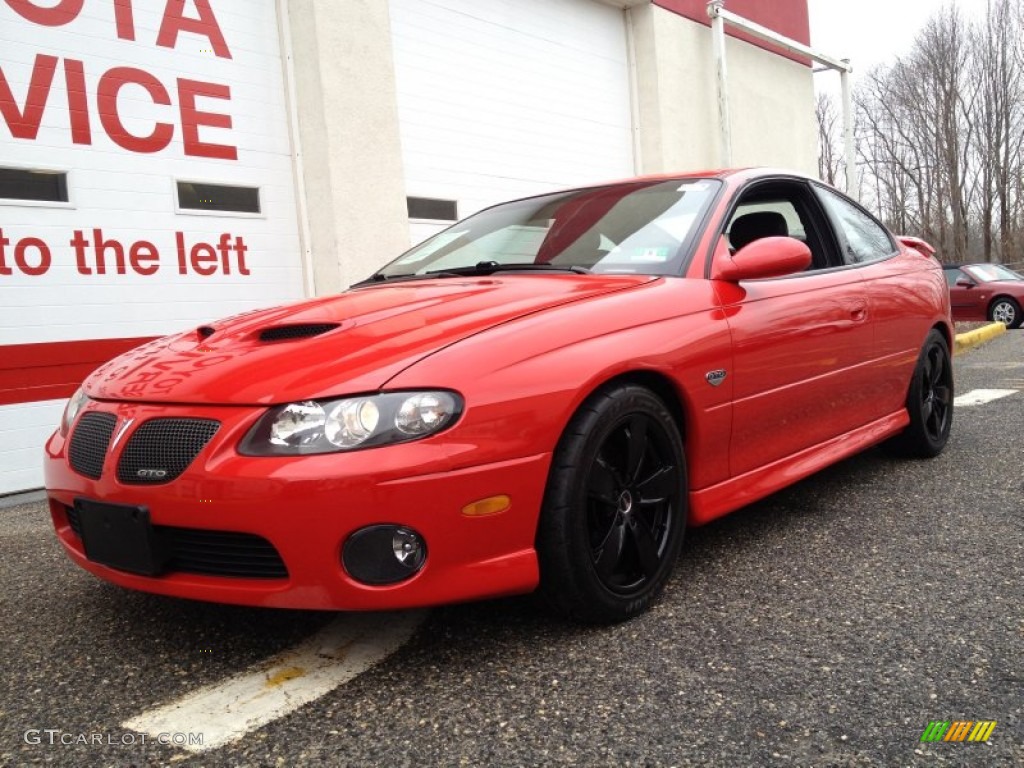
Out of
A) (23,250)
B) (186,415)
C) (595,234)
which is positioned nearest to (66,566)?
(186,415)

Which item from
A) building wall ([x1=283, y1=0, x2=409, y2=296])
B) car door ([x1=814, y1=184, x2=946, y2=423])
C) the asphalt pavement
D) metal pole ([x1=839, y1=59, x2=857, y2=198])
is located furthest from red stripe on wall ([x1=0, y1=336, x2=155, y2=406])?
metal pole ([x1=839, y1=59, x2=857, y2=198])

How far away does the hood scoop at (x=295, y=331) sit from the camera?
94.6 inches

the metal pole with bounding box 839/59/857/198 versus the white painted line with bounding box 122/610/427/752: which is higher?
the metal pole with bounding box 839/59/857/198

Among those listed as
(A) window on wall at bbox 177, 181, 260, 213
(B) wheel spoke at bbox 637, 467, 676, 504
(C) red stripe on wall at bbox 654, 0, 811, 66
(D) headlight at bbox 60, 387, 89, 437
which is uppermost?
→ (C) red stripe on wall at bbox 654, 0, 811, 66

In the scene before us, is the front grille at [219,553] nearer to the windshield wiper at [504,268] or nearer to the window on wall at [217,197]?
the windshield wiper at [504,268]

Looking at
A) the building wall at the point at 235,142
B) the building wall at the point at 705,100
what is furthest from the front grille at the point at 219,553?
the building wall at the point at 705,100

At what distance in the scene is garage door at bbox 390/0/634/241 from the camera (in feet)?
26.1

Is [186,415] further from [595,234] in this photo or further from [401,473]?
[595,234]

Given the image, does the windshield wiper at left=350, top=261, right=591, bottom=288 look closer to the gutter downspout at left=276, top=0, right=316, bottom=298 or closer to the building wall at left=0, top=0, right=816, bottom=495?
the building wall at left=0, top=0, right=816, bottom=495

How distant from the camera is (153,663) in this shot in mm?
2225

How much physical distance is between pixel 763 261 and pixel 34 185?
4690 mm

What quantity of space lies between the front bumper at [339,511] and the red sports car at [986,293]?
14542 millimetres

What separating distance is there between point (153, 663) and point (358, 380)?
940mm

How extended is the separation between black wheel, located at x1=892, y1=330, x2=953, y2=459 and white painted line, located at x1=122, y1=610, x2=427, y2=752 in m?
2.72
